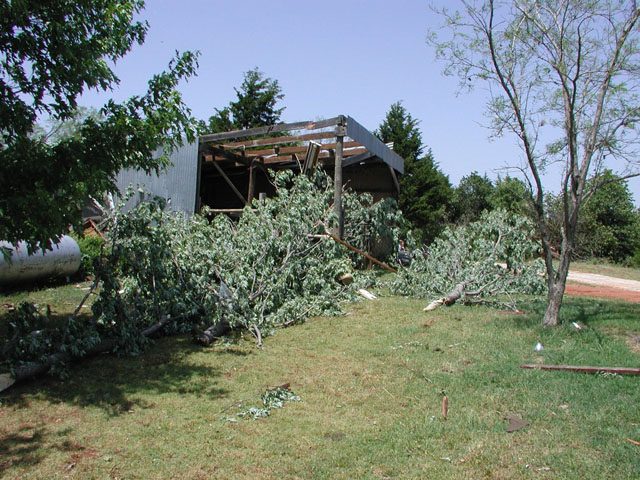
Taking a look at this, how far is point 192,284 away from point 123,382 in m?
2.09

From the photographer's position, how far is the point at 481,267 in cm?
930

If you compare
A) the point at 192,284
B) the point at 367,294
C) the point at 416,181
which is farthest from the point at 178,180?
the point at 416,181

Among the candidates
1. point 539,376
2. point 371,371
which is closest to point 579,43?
point 539,376

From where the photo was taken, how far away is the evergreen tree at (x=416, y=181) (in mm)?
29703

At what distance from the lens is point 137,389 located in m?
4.52

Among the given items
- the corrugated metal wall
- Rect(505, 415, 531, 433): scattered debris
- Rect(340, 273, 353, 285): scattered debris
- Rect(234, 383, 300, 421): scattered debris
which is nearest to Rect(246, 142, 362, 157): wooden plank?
the corrugated metal wall

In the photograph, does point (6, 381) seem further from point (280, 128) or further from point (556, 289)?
point (280, 128)

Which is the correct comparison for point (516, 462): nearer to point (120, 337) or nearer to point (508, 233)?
point (120, 337)

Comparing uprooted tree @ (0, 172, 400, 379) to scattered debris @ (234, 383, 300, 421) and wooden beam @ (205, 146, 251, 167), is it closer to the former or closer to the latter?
scattered debris @ (234, 383, 300, 421)

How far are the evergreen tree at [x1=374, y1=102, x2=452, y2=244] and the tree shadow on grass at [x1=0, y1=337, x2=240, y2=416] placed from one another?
24.8 meters

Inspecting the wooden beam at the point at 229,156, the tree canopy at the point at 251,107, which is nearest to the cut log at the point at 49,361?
the wooden beam at the point at 229,156

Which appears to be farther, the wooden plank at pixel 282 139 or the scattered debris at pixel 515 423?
the wooden plank at pixel 282 139

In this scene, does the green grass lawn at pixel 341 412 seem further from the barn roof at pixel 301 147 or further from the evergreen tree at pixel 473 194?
the evergreen tree at pixel 473 194

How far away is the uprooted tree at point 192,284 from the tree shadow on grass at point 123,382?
0.16m
